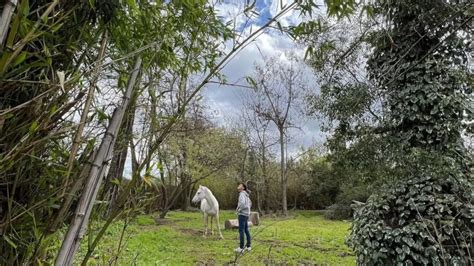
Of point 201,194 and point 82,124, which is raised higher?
point 201,194

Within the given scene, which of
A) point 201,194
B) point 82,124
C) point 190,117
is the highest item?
point 190,117

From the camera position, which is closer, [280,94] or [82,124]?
[82,124]

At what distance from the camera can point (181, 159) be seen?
13344 millimetres

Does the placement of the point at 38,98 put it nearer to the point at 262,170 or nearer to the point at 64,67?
the point at 64,67

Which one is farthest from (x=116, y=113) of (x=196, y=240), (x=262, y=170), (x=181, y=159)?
(x=262, y=170)

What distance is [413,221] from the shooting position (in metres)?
4.06

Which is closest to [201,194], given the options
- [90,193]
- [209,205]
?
[209,205]

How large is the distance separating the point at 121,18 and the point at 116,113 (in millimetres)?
283

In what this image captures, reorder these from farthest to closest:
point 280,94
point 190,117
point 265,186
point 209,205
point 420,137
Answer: point 265,186, point 280,94, point 209,205, point 190,117, point 420,137

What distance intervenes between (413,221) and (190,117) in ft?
10.3

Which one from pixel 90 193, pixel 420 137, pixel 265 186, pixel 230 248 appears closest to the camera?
pixel 90 193

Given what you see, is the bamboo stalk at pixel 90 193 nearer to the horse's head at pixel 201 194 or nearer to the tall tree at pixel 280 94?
the horse's head at pixel 201 194

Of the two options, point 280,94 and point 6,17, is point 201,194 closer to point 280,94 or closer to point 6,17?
point 280,94

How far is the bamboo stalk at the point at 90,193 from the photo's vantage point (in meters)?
0.71
